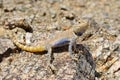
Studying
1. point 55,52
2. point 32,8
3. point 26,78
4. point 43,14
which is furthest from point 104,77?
point 32,8

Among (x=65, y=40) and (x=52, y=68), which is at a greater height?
(x=65, y=40)

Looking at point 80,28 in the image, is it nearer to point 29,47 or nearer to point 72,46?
point 72,46

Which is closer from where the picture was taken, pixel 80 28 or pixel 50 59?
pixel 50 59

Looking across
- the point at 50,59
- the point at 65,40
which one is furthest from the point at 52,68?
the point at 65,40

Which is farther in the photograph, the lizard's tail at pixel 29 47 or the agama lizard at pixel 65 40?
the lizard's tail at pixel 29 47

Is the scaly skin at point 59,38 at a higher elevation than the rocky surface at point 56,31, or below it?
higher

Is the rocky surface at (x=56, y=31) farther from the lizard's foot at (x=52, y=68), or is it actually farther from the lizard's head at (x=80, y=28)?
the lizard's head at (x=80, y=28)

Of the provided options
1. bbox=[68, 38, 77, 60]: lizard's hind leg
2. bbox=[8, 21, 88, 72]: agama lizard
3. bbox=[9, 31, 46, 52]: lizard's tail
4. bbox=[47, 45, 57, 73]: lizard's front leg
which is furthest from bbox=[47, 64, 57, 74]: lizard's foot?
bbox=[9, 31, 46, 52]: lizard's tail

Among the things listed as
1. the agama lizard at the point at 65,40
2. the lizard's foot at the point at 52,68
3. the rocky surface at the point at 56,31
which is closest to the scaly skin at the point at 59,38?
the agama lizard at the point at 65,40
